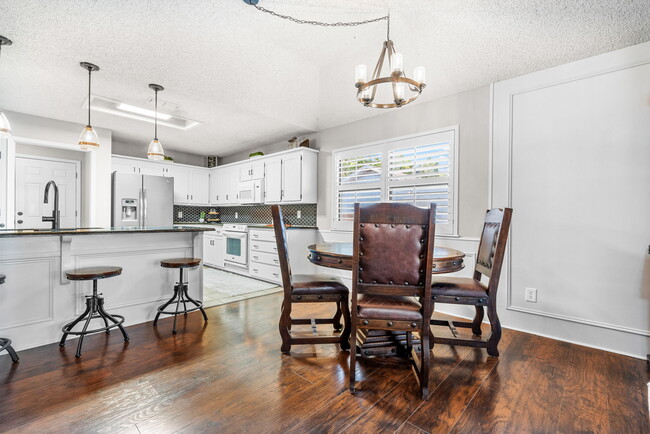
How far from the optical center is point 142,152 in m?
6.07

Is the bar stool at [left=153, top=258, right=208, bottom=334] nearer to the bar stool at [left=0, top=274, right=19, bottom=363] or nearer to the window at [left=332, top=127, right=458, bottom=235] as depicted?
the bar stool at [left=0, top=274, right=19, bottom=363]

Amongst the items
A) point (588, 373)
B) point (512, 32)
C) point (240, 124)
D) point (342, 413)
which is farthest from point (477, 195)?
point (240, 124)

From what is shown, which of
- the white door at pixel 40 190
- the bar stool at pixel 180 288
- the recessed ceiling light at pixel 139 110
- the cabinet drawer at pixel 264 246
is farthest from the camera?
the cabinet drawer at pixel 264 246

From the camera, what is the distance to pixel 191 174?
6.61 metres

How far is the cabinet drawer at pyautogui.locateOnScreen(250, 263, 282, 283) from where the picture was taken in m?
4.52

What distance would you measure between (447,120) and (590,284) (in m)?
2.10

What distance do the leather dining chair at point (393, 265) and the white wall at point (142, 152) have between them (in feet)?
18.4

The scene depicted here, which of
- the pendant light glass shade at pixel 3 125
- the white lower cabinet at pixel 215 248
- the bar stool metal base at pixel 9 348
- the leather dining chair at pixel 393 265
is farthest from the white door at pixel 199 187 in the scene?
the leather dining chair at pixel 393 265

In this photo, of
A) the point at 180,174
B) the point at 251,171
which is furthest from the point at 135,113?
the point at 180,174

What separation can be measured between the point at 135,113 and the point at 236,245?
255cm

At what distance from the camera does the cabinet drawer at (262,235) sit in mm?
4695

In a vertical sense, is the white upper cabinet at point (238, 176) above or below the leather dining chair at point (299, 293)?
above

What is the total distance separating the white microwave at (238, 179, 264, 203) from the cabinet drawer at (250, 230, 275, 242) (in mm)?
816

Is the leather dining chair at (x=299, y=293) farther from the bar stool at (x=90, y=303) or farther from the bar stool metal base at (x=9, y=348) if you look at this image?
the bar stool metal base at (x=9, y=348)
